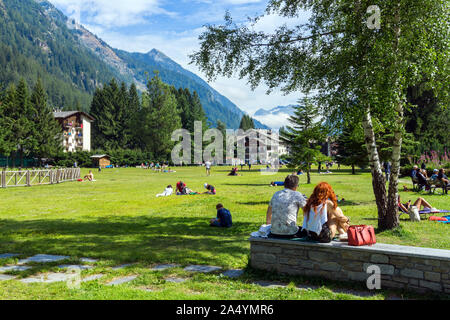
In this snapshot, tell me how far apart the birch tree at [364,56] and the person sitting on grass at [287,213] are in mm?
3382

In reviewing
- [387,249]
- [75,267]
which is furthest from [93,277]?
[387,249]

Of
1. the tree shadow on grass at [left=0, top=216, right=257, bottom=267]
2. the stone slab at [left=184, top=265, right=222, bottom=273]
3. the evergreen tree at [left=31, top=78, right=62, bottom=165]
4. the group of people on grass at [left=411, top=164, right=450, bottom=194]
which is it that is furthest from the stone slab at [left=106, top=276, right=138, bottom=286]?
the evergreen tree at [left=31, top=78, right=62, bottom=165]

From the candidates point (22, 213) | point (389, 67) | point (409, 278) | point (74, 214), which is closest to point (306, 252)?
point (409, 278)

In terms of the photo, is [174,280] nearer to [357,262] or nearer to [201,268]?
[201,268]

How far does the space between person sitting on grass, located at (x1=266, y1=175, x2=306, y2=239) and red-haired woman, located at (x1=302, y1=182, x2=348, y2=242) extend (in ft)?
0.58

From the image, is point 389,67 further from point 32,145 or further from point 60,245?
point 32,145

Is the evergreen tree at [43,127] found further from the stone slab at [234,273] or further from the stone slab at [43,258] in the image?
the stone slab at [234,273]

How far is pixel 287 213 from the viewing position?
6.76m

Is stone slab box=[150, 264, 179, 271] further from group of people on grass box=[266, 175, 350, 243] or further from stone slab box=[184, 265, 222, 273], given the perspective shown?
group of people on grass box=[266, 175, 350, 243]

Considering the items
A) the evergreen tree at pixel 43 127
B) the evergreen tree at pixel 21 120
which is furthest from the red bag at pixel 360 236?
the evergreen tree at pixel 43 127

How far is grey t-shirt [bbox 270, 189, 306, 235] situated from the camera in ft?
22.0

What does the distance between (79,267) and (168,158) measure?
80.6 m

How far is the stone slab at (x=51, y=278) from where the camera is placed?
20.3 ft

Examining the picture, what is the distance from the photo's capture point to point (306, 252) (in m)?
6.45
